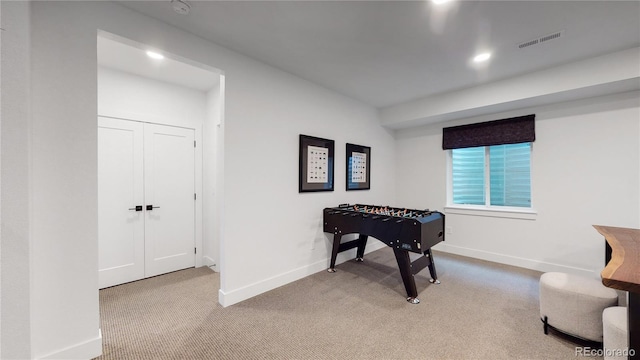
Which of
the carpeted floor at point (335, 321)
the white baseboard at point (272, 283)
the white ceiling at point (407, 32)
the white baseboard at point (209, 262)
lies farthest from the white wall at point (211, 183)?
the white ceiling at point (407, 32)

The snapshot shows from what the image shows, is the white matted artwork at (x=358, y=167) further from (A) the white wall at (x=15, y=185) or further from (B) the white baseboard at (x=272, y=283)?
(A) the white wall at (x=15, y=185)

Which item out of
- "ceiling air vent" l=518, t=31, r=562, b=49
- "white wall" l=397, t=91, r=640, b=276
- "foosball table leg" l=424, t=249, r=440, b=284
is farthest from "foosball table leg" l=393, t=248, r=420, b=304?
"ceiling air vent" l=518, t=31, r=562, b=49

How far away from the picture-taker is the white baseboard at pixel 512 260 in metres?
3.20

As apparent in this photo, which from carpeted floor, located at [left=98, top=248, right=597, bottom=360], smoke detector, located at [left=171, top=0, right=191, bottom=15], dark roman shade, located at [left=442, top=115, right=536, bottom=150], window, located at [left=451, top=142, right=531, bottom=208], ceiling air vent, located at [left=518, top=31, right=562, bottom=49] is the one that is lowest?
carpeted floor, located at [left=98, top=248, right=597, bottom=360]

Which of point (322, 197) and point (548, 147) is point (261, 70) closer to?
point (322, 197)

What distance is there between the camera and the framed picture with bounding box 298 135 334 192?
325cm

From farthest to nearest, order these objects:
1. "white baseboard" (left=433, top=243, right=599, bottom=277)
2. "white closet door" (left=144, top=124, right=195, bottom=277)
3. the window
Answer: the window, "white closet door" (left=144, top=124, right=195, bottom=277), "white baseboard" (left=433, top=243, right=599, bottom=277)

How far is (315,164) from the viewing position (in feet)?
11.2

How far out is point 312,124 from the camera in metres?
3.41

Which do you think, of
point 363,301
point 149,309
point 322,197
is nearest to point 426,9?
point 322,197

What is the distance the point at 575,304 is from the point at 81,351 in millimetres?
3614

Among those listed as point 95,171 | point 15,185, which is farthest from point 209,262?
point 15,185

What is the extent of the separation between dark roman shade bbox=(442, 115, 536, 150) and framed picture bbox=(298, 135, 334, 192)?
2.18 meters

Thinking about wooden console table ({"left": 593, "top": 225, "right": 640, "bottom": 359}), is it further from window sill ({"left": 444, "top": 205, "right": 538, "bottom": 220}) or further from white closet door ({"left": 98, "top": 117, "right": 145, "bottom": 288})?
white closet door ({"left": 98, "top": 117, "right": 145, "bottom": 288})
